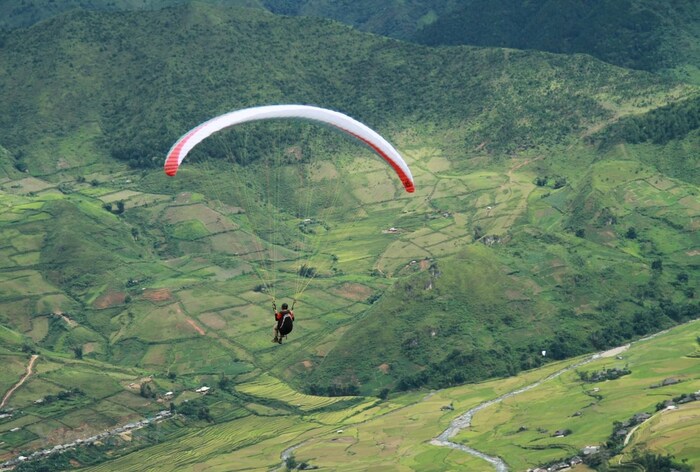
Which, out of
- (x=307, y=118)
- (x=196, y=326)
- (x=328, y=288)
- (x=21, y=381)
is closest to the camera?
(x=307, y=118)

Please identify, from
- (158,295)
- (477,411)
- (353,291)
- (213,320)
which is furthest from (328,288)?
(477,411)

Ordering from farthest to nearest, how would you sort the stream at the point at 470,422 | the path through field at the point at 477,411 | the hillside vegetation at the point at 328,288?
the hillside vegetation at the point at 328,288
the path through field at the point at 477,411
the stream at the point at 470,422

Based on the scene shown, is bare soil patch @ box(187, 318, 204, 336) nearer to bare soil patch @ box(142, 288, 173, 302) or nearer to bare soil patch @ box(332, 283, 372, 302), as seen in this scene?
bare soil patch @ box(142, 288, 173, 302)

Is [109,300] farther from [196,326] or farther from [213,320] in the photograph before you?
[213,320]

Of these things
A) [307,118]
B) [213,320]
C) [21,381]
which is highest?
[307,118]

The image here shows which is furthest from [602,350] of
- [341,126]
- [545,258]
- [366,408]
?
[341,126]

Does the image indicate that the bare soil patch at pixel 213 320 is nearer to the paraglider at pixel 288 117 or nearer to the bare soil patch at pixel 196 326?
the bare soil patch at pixel 196 326

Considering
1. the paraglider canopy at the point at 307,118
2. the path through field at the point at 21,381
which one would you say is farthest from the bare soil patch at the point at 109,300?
the paraglider canopy at the point at 307,118

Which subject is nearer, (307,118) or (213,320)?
(307,118)

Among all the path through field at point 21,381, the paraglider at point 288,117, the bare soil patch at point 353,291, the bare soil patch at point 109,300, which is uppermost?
the paraglider at point 288,117

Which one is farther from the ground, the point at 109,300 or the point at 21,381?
the point at 109,300

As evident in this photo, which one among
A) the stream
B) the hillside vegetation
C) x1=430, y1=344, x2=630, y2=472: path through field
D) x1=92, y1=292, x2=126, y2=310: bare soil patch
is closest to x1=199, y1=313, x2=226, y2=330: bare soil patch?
the hillside vegetation
